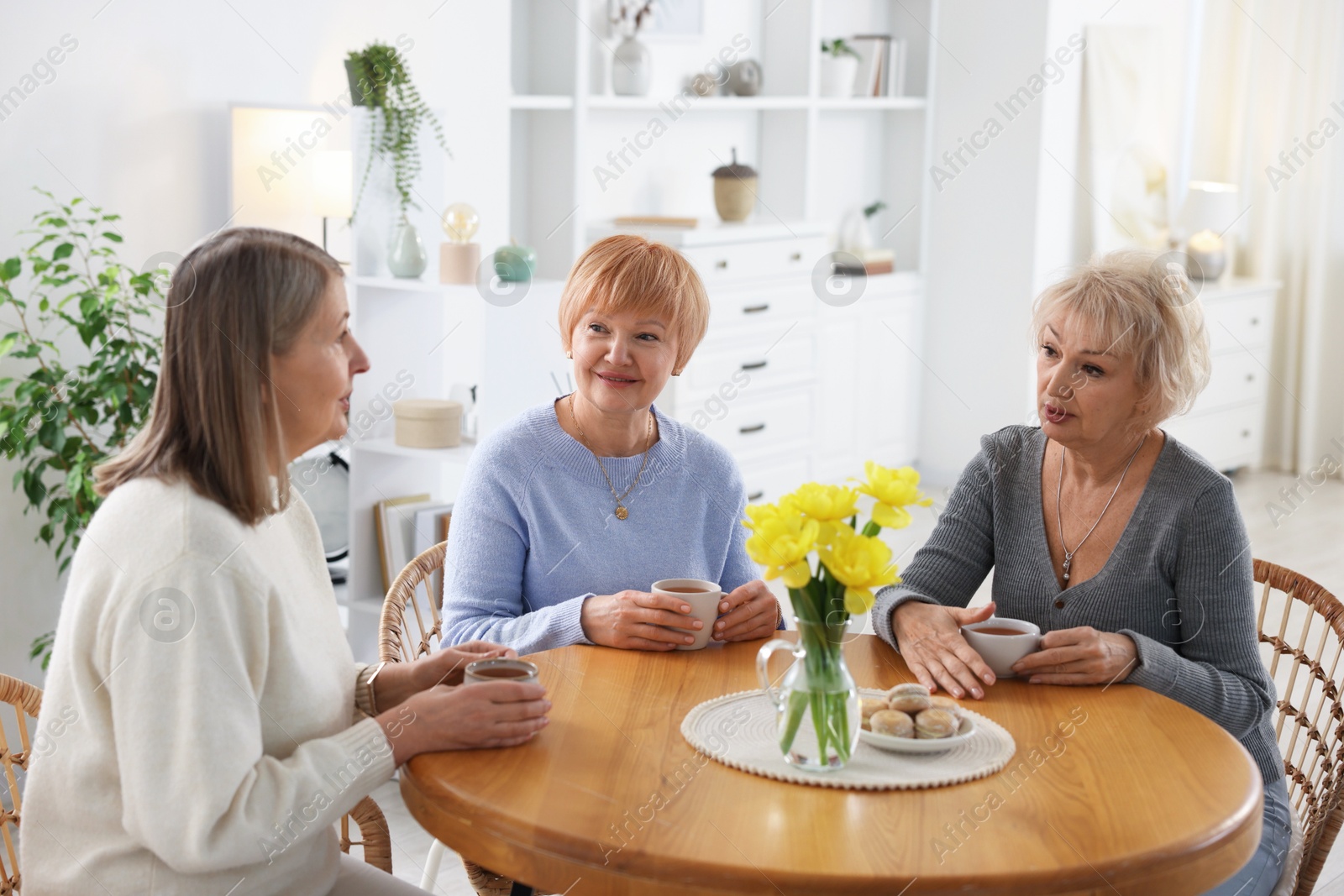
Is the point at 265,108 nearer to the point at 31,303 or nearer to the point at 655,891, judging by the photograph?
the point at 31,303

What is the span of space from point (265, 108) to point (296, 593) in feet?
7.07

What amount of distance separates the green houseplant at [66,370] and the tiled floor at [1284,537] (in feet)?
2.93

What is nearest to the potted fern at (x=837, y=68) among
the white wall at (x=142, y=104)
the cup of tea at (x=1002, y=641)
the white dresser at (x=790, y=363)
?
the white dresser at (x=790, y=363)

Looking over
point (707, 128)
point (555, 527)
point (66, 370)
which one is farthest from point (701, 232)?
point (555, 527)

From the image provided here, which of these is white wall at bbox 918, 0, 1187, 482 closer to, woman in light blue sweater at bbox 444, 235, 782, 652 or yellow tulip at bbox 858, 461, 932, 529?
woman in light blue sweater at bbox 444, 235, 782, 652

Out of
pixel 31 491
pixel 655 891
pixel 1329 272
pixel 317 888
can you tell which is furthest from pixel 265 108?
pixel 1329 272

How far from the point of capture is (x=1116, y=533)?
187 cm

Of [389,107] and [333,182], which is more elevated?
[389,107]

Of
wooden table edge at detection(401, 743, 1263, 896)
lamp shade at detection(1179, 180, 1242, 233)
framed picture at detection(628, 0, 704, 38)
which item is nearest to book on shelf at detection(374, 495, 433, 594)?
wooden table edge at detection(401, 743, 1263, 896)

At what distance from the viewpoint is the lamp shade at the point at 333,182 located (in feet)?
10.6

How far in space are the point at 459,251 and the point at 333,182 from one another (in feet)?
1.15

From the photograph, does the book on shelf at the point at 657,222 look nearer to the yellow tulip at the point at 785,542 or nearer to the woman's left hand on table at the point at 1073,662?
the woman's left hand on table at the point at 1073,662

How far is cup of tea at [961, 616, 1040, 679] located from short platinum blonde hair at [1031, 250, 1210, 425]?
0.43 metres

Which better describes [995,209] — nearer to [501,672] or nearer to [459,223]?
[459,223]
